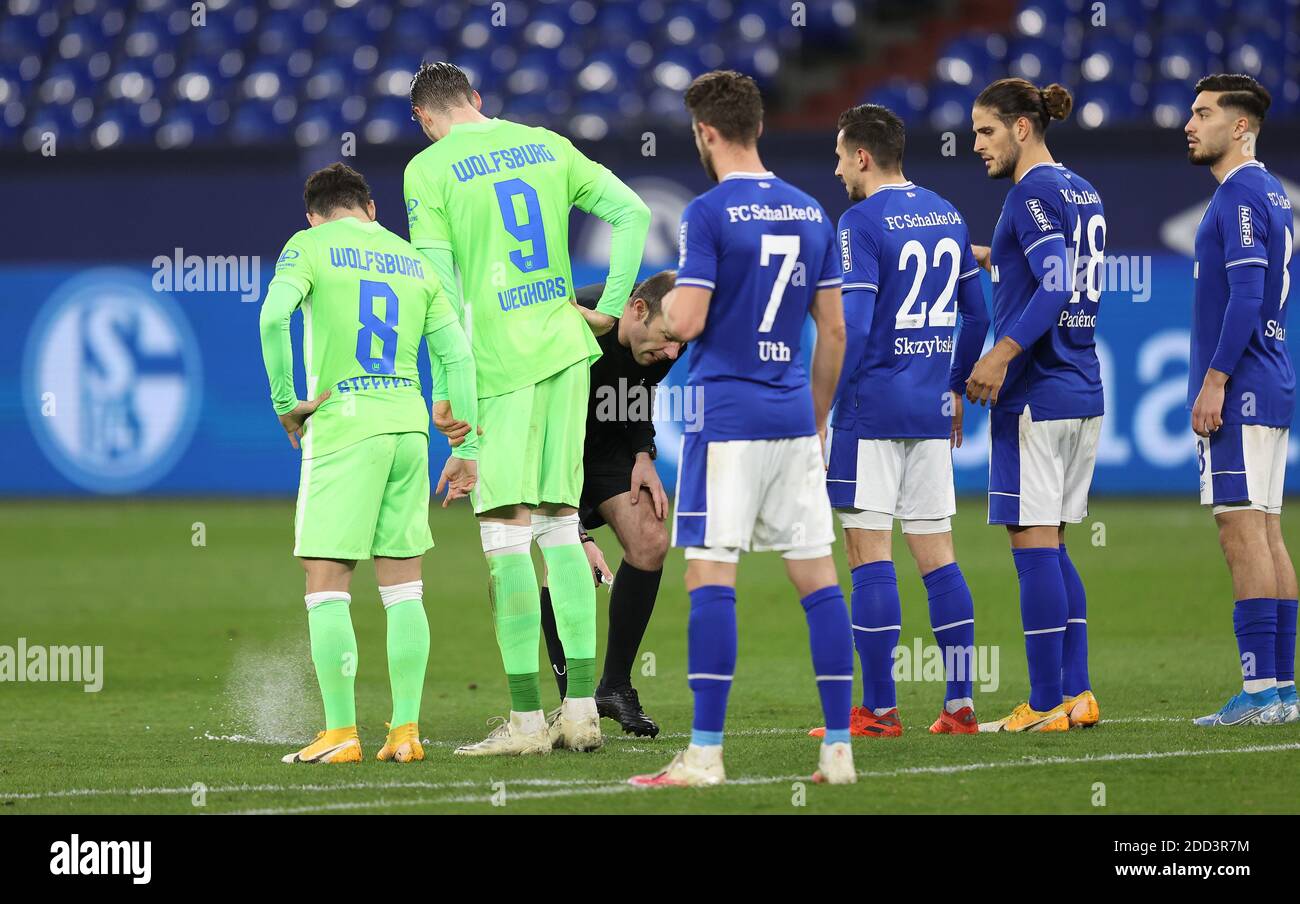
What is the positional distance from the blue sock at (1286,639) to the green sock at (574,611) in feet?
9.30

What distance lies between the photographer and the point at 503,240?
6.18 metres

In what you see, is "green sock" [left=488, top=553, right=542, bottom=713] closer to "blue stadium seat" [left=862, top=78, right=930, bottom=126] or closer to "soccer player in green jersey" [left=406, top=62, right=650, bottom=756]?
"soccer player in green jersey" [left=406, top=62, right=650, bottom=756]

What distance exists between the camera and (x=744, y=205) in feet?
17.2

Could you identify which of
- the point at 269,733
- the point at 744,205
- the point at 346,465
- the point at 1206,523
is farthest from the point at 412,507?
the point at 1206,523

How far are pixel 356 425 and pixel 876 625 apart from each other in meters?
2.12

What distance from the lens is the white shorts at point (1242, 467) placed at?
6680 millimetres

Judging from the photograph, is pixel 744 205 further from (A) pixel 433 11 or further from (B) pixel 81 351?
(A) pixel 433 11

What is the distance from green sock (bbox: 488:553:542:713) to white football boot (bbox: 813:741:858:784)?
132 cm

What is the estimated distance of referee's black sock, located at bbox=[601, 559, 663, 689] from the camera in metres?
6.88

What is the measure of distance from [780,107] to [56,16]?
9399mm
